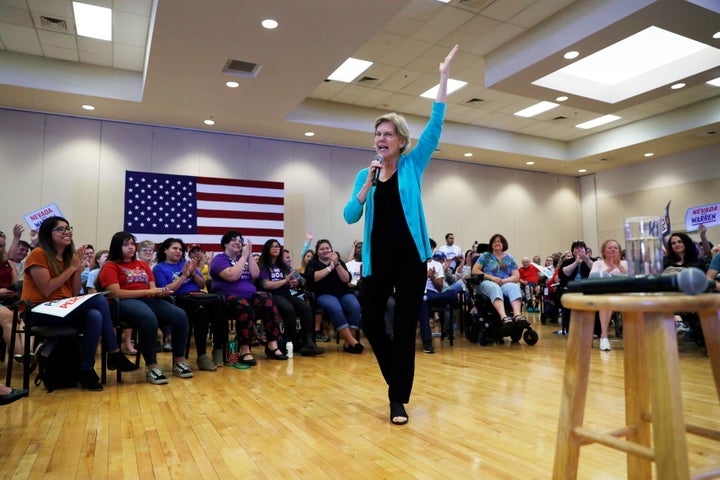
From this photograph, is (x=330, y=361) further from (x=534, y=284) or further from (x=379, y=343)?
(x=534, y=284)

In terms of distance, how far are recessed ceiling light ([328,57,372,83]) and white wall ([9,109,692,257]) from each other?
2.21 metres

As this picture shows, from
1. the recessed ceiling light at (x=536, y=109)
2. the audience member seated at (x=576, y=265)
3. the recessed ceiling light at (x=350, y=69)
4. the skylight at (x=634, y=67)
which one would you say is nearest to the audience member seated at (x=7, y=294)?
the recessed ceiling light at (x=350, y=69)

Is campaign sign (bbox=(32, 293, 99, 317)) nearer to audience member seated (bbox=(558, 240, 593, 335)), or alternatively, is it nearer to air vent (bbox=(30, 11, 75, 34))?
air vent (bbox=(30, 11, 75, 34))

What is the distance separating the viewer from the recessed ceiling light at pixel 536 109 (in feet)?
26.5

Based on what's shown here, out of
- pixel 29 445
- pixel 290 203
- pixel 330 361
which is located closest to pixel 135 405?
pixel 29 445

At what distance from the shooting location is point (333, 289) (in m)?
4.84

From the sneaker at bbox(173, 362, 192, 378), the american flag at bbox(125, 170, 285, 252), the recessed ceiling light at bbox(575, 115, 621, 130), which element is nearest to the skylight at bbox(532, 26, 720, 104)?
the recessed ceiling light at bbox(575, 115, 621, 130)

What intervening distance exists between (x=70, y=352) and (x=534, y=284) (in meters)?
8.07

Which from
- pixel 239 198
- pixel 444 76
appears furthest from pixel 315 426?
pixel 239 198

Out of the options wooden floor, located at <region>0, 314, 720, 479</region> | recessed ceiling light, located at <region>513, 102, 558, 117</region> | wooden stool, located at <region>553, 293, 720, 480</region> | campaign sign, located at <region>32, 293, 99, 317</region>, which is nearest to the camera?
wooden stool, located at <region>553, 293, 720, 480</region>

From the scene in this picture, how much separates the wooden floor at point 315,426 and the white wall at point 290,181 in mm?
4947

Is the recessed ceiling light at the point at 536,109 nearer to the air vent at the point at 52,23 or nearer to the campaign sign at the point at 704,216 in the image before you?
the campaign sign at the point at 704,216

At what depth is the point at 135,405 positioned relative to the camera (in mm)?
2570

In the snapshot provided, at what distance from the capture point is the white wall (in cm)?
706
